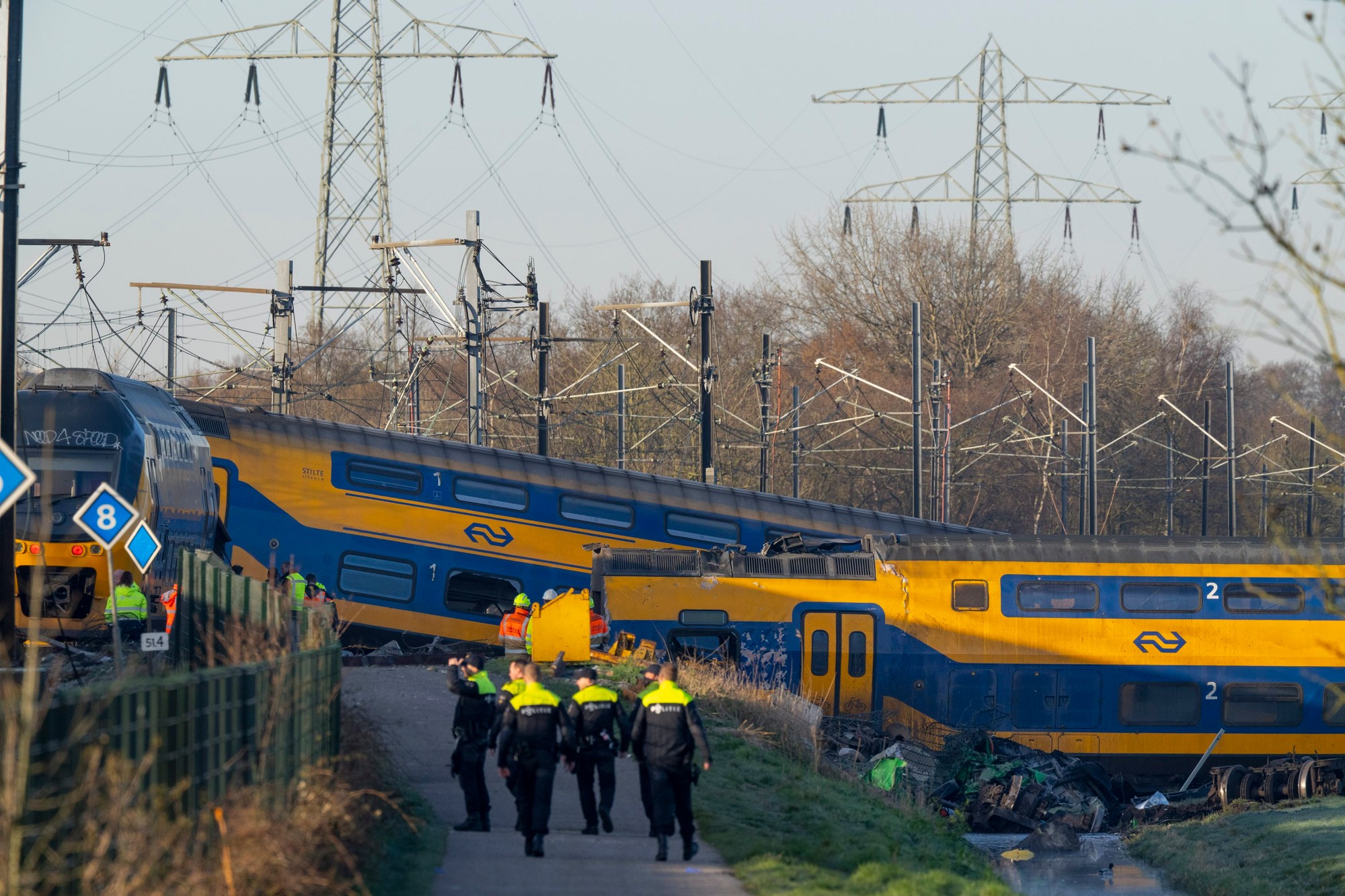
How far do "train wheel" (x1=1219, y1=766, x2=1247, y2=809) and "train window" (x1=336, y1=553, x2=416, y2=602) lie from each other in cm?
1405

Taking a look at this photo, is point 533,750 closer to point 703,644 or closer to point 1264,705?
point 703,644

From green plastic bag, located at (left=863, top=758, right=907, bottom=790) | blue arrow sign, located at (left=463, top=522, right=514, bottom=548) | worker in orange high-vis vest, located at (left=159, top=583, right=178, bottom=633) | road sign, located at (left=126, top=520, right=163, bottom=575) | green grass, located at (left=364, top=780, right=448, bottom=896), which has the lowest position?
green plastic bag, located at (left=863, top=758, right=907, bottom=790)

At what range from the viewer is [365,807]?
36.8 ft

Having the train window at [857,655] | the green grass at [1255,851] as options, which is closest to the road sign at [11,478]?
the green grass at [1255,851]

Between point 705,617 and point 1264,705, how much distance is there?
9354mm

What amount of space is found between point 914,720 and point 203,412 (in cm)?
1365

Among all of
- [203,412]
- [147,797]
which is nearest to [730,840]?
[147,797]

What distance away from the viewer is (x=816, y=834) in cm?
1518

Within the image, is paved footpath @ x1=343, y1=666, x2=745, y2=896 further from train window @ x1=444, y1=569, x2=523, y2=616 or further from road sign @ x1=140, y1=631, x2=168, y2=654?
train window @ x1=444, y1=569, x2=523, y2=616

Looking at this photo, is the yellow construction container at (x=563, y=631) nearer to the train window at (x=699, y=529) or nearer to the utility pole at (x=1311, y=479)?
the train window at (x=699, y=529)

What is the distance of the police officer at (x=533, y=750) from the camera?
12.5m

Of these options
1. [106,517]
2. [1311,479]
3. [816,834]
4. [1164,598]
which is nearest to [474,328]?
[1164,598]

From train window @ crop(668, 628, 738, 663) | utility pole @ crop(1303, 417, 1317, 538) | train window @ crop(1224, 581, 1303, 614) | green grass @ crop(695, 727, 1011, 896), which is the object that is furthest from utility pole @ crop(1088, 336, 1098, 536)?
green grass @ crop(695, 727, 1011, 896)

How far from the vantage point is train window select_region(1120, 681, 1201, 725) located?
26453 millimetres
